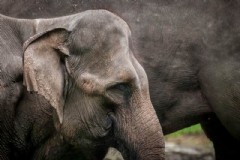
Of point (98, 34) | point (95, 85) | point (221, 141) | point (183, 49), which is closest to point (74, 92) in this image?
point (95, 85)

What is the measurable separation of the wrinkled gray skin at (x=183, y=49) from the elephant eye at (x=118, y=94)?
3.91ft

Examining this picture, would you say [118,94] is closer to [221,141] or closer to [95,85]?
[95,85]

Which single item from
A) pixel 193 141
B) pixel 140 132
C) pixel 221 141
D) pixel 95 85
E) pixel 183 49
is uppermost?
pixel 95 85

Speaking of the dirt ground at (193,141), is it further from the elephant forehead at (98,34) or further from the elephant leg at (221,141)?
the elephant forehead at (98,34)

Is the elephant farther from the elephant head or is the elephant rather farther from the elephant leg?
the elephant leg

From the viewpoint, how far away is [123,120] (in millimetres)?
6262

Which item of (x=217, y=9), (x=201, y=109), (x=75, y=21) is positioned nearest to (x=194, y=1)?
(x=217, y=9)

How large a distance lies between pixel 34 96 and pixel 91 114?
0.31 m

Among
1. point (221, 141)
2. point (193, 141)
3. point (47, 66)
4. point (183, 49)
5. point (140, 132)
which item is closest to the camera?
point (140, 132)

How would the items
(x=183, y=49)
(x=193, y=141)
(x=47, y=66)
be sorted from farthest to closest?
1. (x=193, y=141)
2. (x=183, y=49)
3. (x=47, y=66)

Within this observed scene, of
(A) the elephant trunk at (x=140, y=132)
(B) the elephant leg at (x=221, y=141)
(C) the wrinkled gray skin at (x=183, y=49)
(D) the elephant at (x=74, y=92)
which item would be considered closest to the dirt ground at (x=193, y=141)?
(B) the elephant leg at (x=221, y=141)

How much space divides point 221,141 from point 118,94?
1.92 metres

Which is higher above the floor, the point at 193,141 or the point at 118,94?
the point at 118,94

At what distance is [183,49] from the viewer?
751 centimetres
